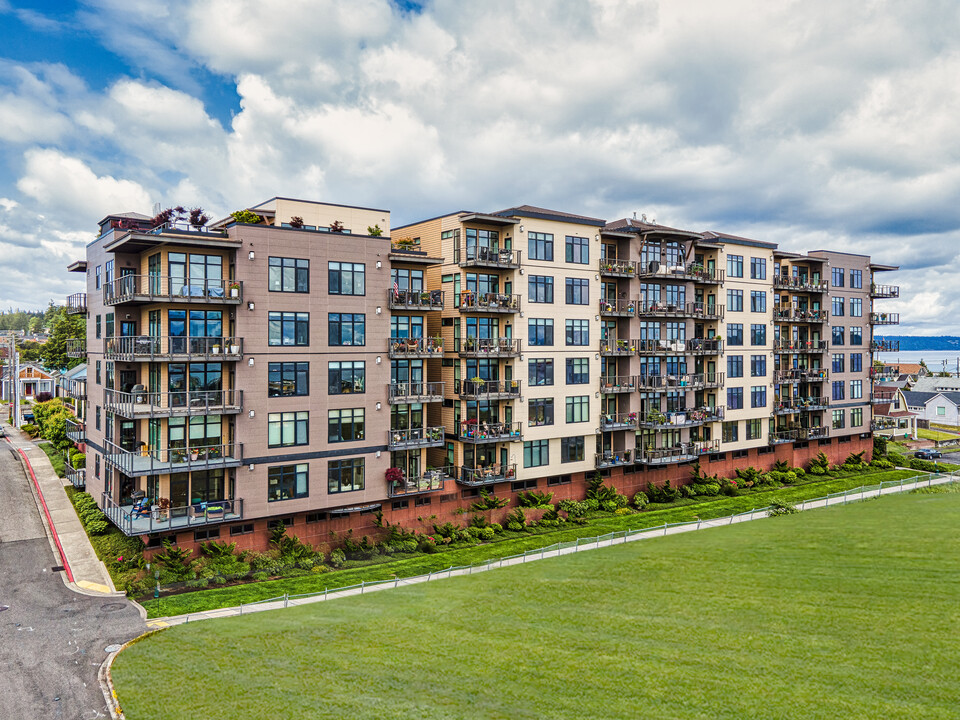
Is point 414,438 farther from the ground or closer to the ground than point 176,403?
closer to the ground

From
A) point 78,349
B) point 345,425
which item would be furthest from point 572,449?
point 78,349

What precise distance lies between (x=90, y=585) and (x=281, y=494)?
9.26m

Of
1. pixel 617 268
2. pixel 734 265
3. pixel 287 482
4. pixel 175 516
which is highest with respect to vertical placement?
pixel 734 265

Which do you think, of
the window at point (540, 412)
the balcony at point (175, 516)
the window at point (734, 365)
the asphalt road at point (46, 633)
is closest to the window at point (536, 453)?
the window at point (540, 412)

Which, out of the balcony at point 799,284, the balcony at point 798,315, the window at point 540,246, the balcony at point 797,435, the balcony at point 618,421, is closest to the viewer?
the window at point 540,246

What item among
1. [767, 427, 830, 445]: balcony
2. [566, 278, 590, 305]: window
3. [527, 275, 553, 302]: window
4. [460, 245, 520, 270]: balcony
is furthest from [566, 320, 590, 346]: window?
[767, 427, 830, 445]: balcony

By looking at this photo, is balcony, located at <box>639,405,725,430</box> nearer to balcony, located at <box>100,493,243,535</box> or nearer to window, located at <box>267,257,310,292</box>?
window, located at <box>267,257,310,292</box>

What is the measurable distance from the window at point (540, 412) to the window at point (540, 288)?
6.94 metres

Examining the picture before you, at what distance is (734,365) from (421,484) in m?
32.1

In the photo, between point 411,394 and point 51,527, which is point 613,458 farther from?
point 51,527

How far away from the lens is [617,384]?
4984 centimetres

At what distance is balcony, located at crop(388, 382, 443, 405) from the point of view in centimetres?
3825

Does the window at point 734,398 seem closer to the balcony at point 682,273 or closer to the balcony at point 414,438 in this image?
the balcony at point 682,273

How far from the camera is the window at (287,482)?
1336 inches
